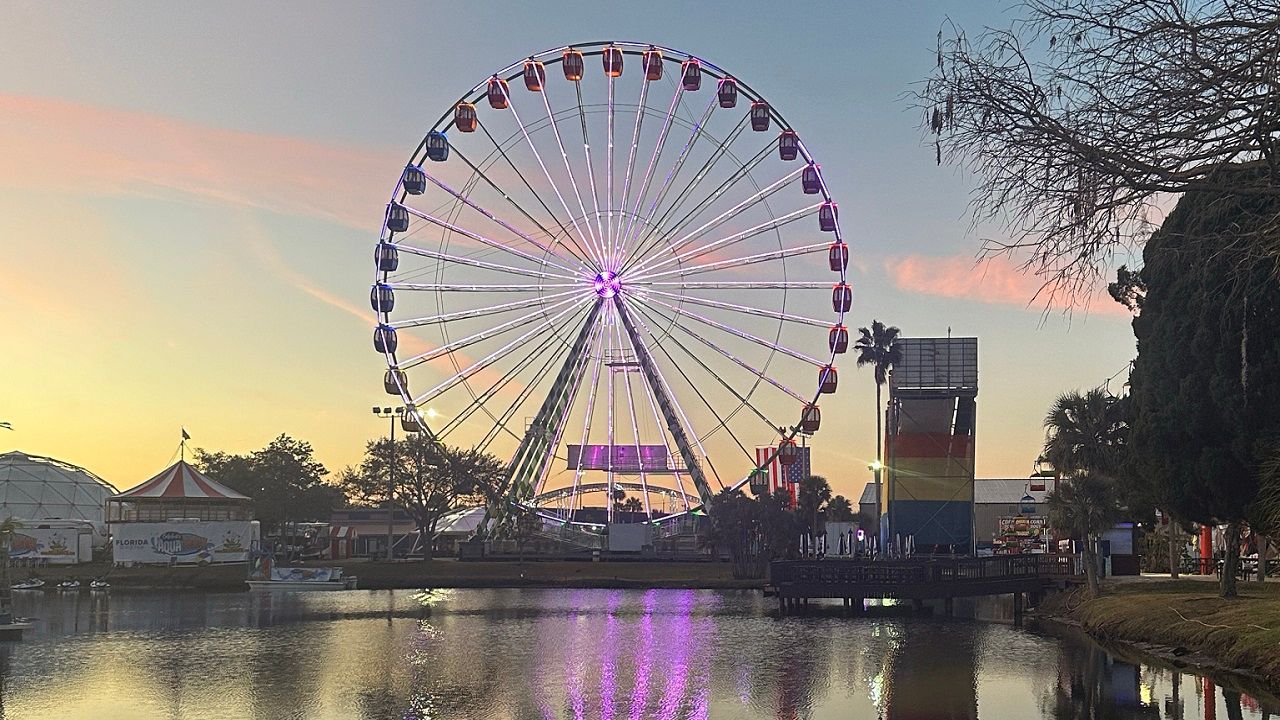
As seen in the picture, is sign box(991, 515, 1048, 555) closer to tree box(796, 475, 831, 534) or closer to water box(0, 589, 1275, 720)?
tree box(796, 475, 831, 534)

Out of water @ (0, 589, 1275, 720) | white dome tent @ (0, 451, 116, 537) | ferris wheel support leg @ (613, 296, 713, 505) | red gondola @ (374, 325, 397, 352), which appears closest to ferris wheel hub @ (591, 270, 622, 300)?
ferris wheel support leg @ (613, 296, 713, 505)

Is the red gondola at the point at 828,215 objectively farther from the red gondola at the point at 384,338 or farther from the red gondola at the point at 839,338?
the red gondola at the point at 384,338

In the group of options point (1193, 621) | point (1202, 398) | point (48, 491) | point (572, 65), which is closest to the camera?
point (1193, 621)

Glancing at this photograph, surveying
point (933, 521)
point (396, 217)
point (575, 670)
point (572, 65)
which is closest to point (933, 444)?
point (933, 521)

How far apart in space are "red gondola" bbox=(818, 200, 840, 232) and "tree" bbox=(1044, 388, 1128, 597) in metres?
17.6

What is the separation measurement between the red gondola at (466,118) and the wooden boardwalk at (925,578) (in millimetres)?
25758

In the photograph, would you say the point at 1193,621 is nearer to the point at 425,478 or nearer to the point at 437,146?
the point at 437,146

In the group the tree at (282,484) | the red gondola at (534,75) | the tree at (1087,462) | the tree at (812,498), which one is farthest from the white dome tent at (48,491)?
the tree at (1087,462)

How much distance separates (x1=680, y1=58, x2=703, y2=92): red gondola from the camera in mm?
62906

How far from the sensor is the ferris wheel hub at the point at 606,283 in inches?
2506

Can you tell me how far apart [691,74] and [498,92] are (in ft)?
31.0

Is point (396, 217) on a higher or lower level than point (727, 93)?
lower

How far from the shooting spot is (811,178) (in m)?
64.4

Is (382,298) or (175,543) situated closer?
(382,298)
